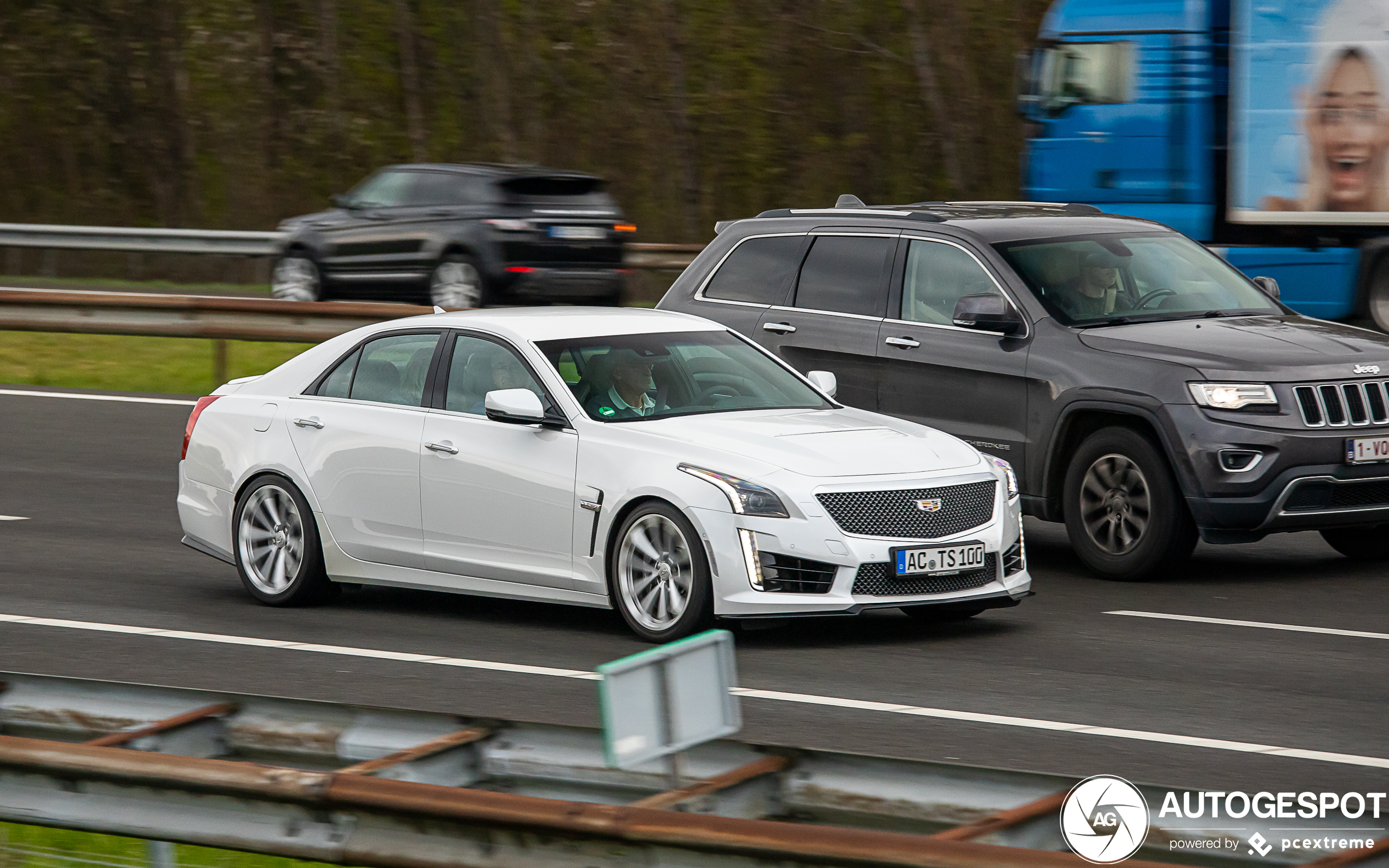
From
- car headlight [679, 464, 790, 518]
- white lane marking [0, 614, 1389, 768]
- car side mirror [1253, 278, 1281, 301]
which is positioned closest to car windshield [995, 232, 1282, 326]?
car side mirror [1253, 278, 1281, 301]

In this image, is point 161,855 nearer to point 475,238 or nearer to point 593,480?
point 593,480

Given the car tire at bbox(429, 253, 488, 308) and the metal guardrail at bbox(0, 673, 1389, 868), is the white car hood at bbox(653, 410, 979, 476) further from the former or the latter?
the car tire at bbox(429, 253, 488, 308)

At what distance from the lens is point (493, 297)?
872 inches

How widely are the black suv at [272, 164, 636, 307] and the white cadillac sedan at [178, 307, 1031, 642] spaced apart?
1162cm

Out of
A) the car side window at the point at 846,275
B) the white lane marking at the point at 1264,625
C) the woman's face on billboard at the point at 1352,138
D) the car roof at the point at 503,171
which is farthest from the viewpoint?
the car roof at the point at 503,171

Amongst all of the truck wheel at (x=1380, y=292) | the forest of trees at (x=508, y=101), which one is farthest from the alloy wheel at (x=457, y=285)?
the truck wheel at (x=1380, y=292)

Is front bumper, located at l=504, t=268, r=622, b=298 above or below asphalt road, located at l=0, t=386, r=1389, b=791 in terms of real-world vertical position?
above

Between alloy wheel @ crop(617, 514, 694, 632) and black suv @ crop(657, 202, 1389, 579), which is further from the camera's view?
black suv @ crop(657, 202, 1389, 579)

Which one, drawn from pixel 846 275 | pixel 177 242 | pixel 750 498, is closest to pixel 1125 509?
pixel 846 275

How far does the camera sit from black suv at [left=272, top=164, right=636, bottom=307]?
72.7 ft

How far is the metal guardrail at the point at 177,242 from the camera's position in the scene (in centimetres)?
2584

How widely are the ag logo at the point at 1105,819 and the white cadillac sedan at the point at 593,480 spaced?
459cm

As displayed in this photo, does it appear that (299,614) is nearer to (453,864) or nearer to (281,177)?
(453,864)

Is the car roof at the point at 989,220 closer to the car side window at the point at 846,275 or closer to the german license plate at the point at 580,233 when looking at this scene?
the car side window at the point at 846,275
